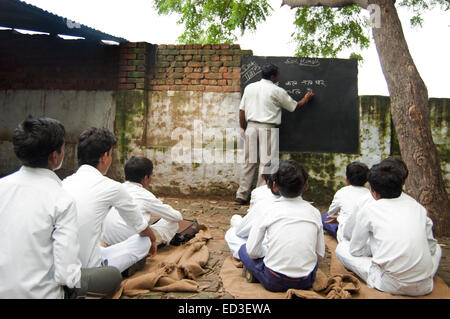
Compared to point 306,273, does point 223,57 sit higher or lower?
higher

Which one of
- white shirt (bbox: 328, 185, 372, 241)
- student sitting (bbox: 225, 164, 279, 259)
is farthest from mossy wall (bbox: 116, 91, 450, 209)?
student sitting (bbox: 225, 164, 279, 259)

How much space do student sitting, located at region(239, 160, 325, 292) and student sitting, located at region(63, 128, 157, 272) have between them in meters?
0.96

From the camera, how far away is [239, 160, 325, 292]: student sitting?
99.0 inches

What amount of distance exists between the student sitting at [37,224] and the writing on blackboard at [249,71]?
14.8 feet

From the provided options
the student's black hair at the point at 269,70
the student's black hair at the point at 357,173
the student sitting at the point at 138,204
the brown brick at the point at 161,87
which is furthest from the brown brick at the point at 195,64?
the student's black hair at the point at 357,173

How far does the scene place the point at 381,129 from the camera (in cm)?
580

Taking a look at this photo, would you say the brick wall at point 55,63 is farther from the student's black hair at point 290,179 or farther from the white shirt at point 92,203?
the student's black hair at point 290,179

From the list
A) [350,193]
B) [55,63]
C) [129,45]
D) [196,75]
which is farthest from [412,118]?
[55,63]

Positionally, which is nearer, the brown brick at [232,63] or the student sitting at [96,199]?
the student sitting at [96,199]

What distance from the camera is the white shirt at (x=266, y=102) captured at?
5668mm

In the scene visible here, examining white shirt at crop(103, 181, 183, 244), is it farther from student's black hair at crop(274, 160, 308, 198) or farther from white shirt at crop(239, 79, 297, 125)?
white shirt at crop(239, 79, 297, 125)
